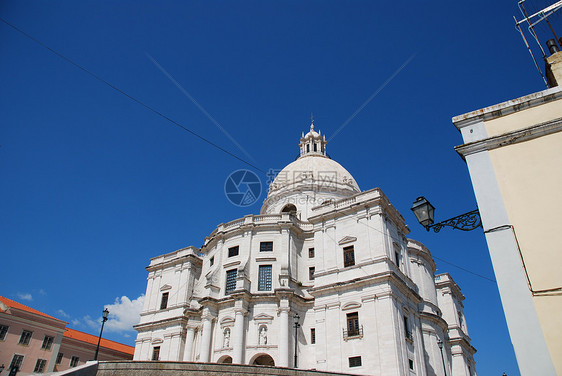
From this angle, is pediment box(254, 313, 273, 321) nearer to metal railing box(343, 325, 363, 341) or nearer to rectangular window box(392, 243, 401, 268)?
metal railing box(343, 325, 363, 341)

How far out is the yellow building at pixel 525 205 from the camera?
27.3 ft

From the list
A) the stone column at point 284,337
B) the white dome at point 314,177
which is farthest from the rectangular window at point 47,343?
the white dome at point 314,177

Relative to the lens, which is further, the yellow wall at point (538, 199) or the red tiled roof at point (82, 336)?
the red tiled roof at point (82, 336)

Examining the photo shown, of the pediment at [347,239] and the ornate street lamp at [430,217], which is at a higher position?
the pediment at [347,239]

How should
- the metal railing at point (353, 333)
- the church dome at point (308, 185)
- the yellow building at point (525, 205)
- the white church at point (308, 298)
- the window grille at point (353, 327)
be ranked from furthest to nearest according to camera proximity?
1. the church dome at point (308, 185)
2. the white church at point (308, 298)
3. the window grille at point (353, 327)
4. the metal railing at point (353, 333)
5. the yellow building at point (525, 205)

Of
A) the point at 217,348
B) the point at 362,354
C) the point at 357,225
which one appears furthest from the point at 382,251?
the point at 217,348

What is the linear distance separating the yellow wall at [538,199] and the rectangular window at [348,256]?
22767mm

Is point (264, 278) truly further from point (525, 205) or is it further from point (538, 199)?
point (538, 199)

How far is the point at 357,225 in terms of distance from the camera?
110ft

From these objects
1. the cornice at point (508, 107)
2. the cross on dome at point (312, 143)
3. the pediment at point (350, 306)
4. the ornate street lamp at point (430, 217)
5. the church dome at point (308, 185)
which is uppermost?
the cross on dome at point (312, 143)

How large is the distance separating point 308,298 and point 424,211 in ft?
86.0

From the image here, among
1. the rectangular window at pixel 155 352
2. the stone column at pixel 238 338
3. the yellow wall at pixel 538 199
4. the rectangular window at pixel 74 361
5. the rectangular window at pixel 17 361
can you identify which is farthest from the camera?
the rectangular window at pixel 74 361

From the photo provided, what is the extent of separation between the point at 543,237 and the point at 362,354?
71.6ft

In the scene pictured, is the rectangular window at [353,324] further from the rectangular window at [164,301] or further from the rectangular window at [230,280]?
the rectangular window at [164,301]
